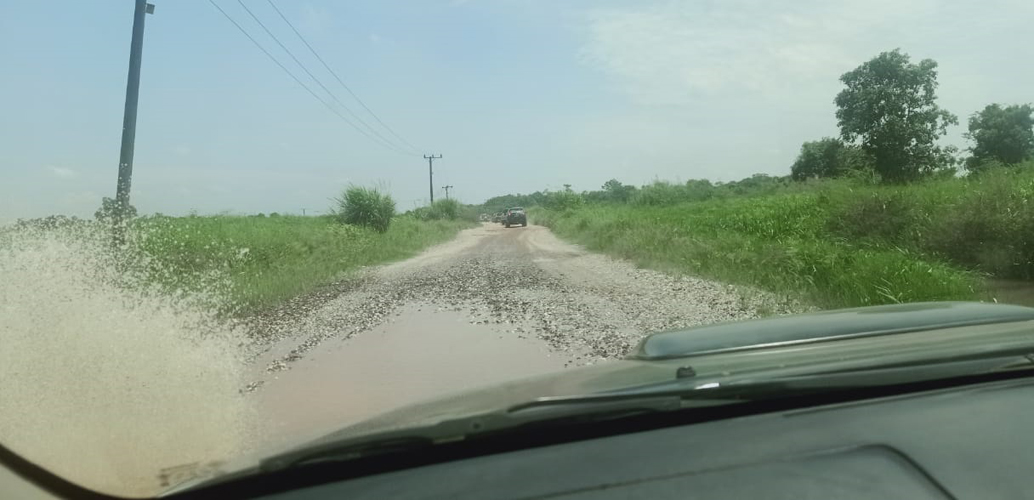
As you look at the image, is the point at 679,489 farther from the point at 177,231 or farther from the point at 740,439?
the point at 177,231

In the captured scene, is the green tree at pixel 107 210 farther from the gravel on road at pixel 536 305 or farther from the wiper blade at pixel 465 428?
the wiper blade at pixel 465 428

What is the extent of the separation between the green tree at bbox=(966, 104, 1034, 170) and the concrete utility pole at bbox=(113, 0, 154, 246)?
28.0 m

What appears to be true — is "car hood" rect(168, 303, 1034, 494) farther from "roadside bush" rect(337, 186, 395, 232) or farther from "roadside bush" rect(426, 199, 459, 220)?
"roadside bush" rect(426, 199, 459, 220)

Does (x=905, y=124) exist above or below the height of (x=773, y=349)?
above

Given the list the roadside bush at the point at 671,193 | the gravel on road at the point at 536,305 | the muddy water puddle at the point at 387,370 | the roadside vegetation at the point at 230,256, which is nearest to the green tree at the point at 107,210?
the roadside vegetation at the point at 230,256

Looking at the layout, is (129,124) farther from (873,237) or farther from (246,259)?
(873,237)

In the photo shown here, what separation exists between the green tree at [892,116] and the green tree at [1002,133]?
170 cm

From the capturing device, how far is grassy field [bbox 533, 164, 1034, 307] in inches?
403

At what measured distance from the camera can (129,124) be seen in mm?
12375

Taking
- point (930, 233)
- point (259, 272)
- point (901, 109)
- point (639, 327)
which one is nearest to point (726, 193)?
point (901, 109)

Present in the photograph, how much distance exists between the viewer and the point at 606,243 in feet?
82.1

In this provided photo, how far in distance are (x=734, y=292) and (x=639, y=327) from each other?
330 cm

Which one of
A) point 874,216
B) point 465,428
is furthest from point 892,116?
point 465,428

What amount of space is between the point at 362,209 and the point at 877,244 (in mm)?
Result: 22346
